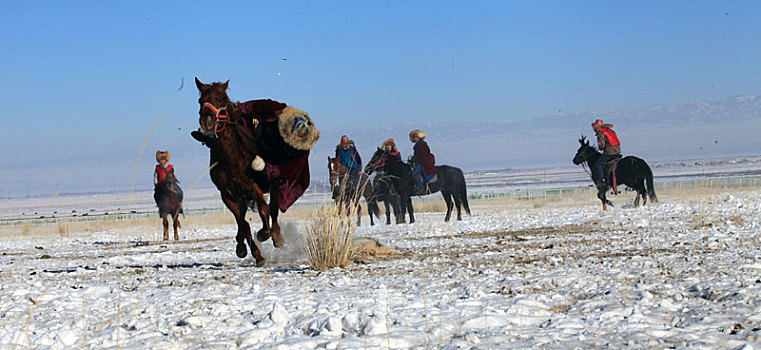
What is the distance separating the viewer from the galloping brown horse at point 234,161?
7.93 meters

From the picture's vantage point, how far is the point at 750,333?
13.4ft

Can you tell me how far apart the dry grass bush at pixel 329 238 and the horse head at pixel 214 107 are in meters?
1.34

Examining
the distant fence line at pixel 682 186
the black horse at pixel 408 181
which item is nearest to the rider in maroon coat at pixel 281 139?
the black horse at pixel 408 181

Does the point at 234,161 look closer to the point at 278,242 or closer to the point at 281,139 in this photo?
the point at 281,139

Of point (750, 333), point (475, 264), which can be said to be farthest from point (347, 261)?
point (750, 333)

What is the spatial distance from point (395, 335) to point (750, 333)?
1.82m

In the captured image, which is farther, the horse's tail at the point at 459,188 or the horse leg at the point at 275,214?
the horse's tail at the point at 459,188

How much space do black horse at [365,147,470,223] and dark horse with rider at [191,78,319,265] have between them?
316 inches

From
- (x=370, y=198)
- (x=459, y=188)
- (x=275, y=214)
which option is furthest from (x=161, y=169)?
(x=275, y=214)

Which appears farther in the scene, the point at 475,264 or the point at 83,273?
the point at 83,273

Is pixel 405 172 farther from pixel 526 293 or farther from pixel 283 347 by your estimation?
pixel 283 347

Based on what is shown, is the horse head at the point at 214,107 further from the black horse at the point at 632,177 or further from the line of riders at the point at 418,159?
the black horse at the point at 632,177

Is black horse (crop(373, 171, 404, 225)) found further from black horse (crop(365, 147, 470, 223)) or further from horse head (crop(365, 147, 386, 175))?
horse head (crop(365, 147, 386, 175))

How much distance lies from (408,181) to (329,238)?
11.3 meters
